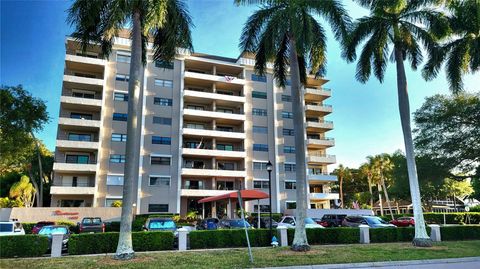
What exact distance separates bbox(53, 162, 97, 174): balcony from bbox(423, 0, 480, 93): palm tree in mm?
34340

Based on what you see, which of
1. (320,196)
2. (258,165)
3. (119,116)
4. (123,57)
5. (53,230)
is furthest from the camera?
(258,165)

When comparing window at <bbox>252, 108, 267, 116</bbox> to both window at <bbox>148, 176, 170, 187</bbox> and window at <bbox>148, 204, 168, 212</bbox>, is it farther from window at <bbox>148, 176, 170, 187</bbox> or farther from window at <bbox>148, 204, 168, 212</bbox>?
window at <bbox>148, 204, 168, 212</bbox>

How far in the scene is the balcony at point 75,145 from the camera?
40.8 m

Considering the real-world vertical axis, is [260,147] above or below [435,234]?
above

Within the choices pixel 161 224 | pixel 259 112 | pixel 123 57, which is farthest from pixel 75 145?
pixel 161 224

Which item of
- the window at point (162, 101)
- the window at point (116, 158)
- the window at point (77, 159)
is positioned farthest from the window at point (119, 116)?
the window at point (77, 159)

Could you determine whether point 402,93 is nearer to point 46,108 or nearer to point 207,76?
point 207,76

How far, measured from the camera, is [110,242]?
17578 mm

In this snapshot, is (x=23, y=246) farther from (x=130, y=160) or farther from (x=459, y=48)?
(x=459, y=48)

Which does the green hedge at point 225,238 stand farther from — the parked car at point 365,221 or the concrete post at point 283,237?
the parked car at point 365,221

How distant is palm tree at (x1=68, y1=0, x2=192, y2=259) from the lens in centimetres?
1541

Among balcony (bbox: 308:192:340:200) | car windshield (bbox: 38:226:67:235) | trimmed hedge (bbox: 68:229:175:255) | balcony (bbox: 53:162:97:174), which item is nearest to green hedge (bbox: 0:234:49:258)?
trimmed hedge (bbox: 68:229:175:255)

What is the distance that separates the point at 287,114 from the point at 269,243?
35.4m

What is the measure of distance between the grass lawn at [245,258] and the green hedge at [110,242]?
1.89m
